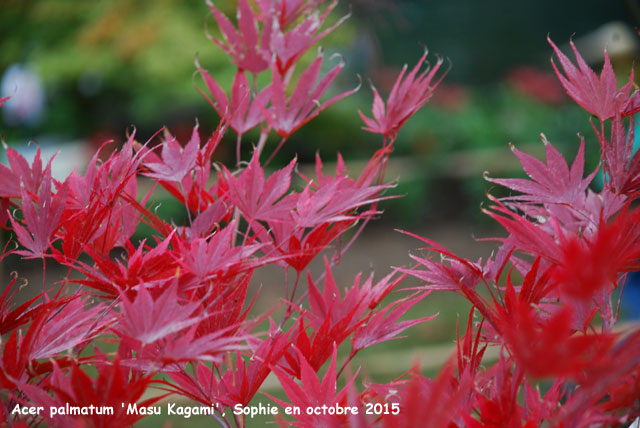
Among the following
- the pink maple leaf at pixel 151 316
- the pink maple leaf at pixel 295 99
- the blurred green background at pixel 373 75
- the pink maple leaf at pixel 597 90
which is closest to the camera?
the pink maple leaf at pixel 151 316

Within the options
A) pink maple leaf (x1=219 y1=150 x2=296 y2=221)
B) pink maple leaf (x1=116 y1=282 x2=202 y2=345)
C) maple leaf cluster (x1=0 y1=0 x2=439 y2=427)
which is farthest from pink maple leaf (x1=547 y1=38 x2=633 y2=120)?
pink maple leaf (x1=116 y1=282 x2=202 y2=345)

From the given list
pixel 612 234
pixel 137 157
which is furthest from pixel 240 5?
pixel 612 234

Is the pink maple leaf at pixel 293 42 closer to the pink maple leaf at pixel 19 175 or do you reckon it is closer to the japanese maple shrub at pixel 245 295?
the japanese maple shrub at pixel 245 295

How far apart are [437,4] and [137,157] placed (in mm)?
7496

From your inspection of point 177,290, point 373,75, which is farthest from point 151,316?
point 373,75

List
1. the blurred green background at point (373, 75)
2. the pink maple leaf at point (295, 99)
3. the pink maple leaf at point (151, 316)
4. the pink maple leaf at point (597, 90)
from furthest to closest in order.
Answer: the blurred green background at point (373, 75)
the pink maple leaf at point (295, 99)
the pink maple leaf at point (597, 90)
the pink maple leaf at point (151, 316)

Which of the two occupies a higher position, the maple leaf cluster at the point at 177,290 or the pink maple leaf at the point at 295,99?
the pink maple leaf at the point at 295,99

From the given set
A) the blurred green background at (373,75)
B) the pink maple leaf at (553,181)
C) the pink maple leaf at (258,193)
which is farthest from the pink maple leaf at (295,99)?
the blurred green background at (373,75)

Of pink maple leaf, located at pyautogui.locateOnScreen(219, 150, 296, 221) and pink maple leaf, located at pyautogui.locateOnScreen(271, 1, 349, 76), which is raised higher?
pink maple leaf, located at pyautogui.locateOnScreen(271, 1, 349, 76)

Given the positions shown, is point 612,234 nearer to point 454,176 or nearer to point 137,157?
point 137,157

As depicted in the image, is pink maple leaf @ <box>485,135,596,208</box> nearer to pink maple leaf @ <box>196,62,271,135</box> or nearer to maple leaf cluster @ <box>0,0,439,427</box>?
maple leaf cluster @ <box>0,0,439,427</box>

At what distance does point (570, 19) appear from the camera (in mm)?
7227

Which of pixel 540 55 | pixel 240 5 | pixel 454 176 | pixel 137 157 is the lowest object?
pixel 454 176

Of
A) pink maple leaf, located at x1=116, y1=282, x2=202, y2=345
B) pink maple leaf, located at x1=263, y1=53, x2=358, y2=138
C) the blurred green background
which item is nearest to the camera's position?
pink maple leaf, located at x1=116, y1=282, x2=202, y2=345
